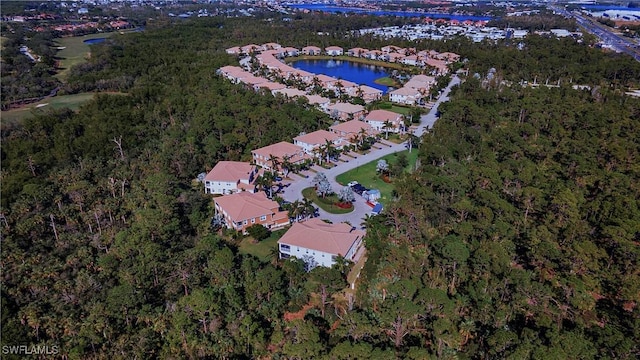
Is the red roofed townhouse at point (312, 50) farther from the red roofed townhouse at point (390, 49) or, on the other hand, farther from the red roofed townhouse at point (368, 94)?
the red roofed townhouse at point (368, 94)

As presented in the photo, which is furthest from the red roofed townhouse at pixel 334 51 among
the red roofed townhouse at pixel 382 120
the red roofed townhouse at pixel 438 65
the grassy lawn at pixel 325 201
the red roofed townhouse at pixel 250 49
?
the grassy lawn at pixel 325 201

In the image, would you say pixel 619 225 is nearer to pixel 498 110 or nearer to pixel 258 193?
pixel 258 193

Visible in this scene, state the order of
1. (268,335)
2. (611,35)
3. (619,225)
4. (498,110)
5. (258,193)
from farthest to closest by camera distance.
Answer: (611,35)
(498,110)
(258,193)
(619,225)
(268,335)

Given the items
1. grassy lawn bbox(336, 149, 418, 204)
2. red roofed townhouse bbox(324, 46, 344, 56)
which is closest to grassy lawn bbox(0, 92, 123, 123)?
grassy lawn bbox(336, 149, 418, 204)

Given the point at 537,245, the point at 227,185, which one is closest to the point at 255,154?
the point at 227,185

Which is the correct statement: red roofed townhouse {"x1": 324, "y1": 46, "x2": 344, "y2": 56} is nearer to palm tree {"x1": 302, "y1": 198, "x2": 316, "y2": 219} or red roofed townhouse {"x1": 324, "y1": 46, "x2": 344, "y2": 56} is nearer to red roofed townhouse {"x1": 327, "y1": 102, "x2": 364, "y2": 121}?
red roofed townhouse {"x1": 327, "y1": 102, "x2": 364, "y2": 121}
